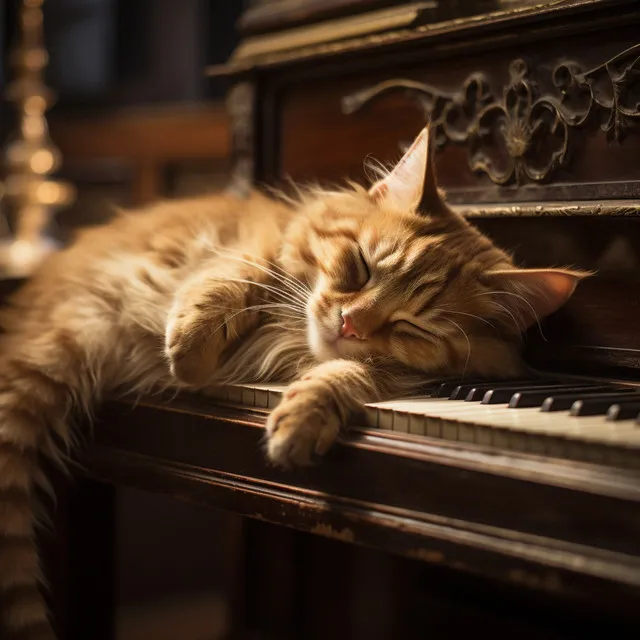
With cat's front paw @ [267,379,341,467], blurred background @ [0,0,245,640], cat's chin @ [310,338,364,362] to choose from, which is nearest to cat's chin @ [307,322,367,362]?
cat's chin @ [310,338,364,362]

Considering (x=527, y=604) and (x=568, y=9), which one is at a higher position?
(x=568, y=9)

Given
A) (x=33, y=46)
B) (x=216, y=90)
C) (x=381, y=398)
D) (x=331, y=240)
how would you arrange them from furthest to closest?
(x=216, y=90) < (x=33, y=46) < (x=331, y=240) < (x=381, y=398)

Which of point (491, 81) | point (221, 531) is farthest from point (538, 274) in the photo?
point (221, 531)

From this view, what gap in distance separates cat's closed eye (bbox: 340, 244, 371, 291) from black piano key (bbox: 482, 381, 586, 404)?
0.31 m

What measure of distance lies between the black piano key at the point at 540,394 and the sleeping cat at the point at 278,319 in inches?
6.3

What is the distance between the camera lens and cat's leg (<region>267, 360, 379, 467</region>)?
1.18m

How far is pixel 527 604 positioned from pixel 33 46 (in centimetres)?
218

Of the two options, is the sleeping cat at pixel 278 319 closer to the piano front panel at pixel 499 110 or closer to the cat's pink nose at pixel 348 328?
the cat's pink nose at pixel 348 328

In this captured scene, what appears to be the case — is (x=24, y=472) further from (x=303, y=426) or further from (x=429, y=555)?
(x=429, y=555)

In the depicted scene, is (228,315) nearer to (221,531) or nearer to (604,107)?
(604,107)

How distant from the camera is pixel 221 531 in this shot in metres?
2.96

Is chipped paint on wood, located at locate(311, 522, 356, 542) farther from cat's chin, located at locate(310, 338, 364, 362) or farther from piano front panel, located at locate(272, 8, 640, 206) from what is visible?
piano front panel, located at locate(272, 8, 640, 206)

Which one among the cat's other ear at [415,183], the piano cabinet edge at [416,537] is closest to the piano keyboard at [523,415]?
the piano cabinet edge at [416,537]

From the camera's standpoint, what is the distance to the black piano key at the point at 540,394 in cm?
123
